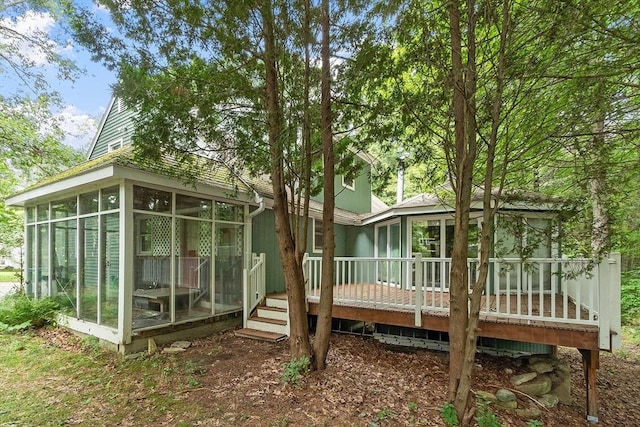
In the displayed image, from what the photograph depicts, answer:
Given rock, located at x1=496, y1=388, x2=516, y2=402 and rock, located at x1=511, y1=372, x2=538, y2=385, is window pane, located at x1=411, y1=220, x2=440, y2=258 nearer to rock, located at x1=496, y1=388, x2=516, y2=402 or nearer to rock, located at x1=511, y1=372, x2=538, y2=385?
rock, located at x1=511, y1=372, x2=538, y2=385

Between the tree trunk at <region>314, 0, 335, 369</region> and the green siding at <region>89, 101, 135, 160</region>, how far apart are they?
25.6 ft

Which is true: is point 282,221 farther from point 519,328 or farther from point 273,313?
point 519,328

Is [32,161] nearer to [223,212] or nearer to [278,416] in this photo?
[223,212]

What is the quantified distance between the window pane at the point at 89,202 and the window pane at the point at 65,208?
0.28 meters

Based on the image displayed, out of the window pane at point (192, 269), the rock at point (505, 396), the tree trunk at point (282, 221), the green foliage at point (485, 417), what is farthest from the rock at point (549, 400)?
the window pane at point (192, 269)

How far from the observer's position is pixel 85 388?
→ 432cm

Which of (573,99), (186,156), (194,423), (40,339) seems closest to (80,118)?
(40,339)

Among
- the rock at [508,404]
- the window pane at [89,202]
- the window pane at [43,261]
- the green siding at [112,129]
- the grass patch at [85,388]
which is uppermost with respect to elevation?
the green siding at [112,129]

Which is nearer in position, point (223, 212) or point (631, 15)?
point (631, 15)

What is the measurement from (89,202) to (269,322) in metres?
4.15

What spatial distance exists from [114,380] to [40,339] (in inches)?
122

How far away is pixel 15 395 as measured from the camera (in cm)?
413

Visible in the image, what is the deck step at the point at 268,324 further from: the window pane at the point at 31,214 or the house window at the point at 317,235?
the window pane at the point at 31,214

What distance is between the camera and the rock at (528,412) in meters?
4.04
